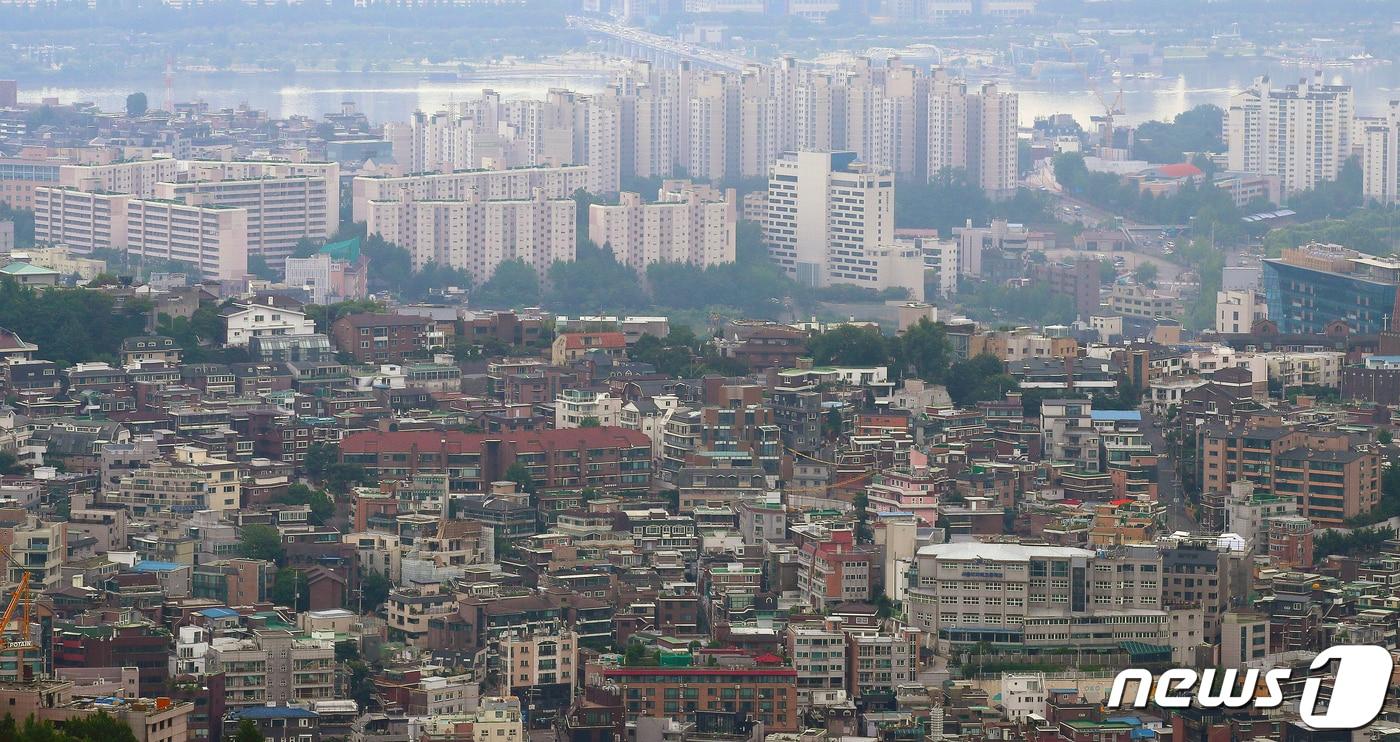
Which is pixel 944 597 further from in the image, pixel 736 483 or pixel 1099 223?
pixel 1099 223

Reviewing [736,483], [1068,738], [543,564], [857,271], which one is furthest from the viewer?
[857,271]

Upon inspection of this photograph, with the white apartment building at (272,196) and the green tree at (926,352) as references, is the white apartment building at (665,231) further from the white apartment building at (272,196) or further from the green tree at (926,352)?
the green tree at (926,352)

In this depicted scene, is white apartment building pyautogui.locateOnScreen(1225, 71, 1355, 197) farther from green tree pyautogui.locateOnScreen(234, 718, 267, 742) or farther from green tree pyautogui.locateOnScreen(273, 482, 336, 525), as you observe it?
green tree pyautogui.locateOnScreen(234, 718, 267, 742)

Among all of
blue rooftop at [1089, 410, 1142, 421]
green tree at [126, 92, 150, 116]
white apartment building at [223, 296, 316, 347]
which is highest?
green tree at [126, 92, 150, 116]

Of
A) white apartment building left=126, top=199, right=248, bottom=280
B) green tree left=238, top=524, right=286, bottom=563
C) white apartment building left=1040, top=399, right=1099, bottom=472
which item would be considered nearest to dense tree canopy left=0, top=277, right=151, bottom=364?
green tree left=238, top=524, right=286, bottom=563

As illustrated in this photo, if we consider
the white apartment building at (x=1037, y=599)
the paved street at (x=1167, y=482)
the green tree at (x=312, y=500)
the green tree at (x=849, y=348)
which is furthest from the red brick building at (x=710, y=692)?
the green tree at (x=849, y=348)

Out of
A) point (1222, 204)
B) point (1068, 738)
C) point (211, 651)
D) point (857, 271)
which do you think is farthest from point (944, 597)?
point (1222, 204)

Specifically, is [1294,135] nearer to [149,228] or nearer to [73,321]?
[149,228]
